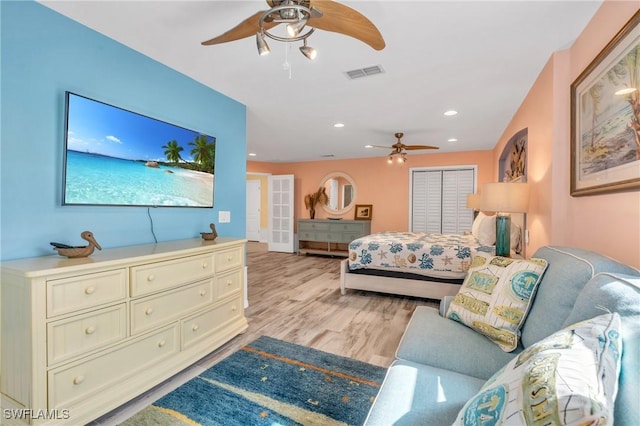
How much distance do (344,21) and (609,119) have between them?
57.6 inches

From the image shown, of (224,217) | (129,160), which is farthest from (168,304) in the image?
(224,217)

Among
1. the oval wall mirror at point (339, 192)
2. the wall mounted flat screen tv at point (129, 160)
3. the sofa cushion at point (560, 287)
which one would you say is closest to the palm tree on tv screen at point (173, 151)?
the wall mounted flat screen tv at point (129, 160)

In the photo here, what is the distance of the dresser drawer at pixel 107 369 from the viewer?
56.2 inches

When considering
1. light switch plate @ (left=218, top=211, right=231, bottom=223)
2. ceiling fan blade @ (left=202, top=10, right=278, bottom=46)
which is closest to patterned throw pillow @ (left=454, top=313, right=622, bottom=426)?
ceiling fan blade @ (left=202, top=10, right=278, bottom=46)

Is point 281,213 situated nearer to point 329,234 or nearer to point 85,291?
point 329,234

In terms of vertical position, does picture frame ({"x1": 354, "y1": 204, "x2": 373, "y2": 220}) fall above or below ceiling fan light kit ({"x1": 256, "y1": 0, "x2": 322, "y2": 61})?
below

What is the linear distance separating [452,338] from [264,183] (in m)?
7.93

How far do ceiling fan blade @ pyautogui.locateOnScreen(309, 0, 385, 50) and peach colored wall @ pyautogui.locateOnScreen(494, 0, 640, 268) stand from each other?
46.5 inches

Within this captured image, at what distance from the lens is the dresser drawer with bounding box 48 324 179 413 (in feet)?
4.69

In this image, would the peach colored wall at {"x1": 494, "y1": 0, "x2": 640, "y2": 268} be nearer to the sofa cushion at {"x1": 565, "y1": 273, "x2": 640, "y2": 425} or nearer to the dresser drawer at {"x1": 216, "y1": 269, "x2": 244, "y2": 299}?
the sofa cushion at {"x1": 565, "y1": 273, "x2": 640, "y2": 425}

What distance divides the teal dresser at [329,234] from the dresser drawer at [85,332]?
5131mm

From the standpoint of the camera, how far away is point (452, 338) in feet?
5.12

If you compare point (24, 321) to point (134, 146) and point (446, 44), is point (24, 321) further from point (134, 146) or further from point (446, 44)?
point (446, 44)

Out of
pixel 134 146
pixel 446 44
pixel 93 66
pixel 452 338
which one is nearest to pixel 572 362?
pixel 452 338
